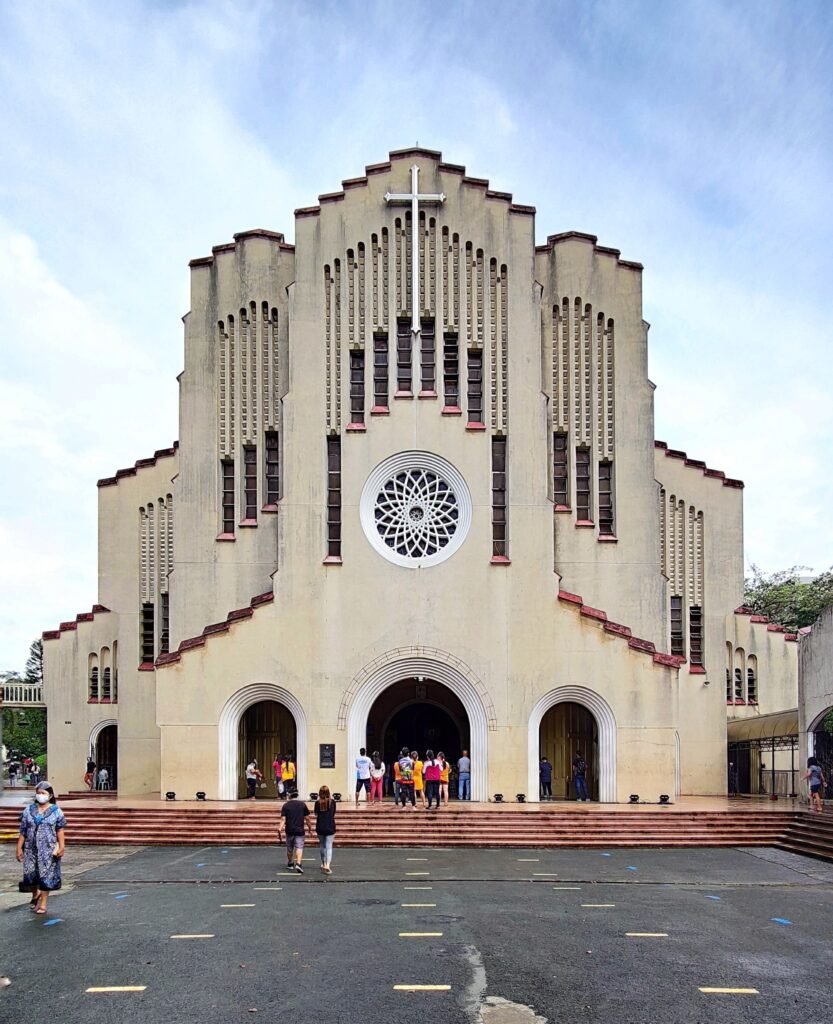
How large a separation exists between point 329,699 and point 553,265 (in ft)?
50.8

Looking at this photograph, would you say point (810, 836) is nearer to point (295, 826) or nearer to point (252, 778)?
point (295, 826)

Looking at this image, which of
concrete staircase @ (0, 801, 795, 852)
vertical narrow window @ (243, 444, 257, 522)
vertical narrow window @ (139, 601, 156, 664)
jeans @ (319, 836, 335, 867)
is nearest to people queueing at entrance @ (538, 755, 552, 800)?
concrete staircase @ (0, 801, 795, 852)

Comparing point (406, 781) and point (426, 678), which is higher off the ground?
point (426, 678)

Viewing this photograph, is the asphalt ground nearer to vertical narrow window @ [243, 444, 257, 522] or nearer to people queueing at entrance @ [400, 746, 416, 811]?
people queueing at entrance @ [400, 746, 416, 811]

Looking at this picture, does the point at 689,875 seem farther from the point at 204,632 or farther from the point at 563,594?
the point at 204,632

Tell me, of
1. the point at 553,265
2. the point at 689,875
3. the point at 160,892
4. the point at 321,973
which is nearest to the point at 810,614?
the point at 553,265

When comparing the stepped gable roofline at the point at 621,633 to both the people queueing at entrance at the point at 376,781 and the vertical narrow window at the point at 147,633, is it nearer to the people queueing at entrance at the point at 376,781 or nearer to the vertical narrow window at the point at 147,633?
the people queueing at entrance at the point at 376,781

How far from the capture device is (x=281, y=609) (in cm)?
3153

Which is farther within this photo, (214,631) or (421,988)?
(214,631)

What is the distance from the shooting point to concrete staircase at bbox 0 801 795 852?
25766 millimetres

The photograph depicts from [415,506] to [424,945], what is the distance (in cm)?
2032

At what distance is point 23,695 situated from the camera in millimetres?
48656

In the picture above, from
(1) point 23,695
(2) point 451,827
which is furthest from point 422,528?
(1) point 23,695

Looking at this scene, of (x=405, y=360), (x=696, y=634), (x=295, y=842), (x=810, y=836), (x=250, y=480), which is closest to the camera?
(x=295, y=842)
